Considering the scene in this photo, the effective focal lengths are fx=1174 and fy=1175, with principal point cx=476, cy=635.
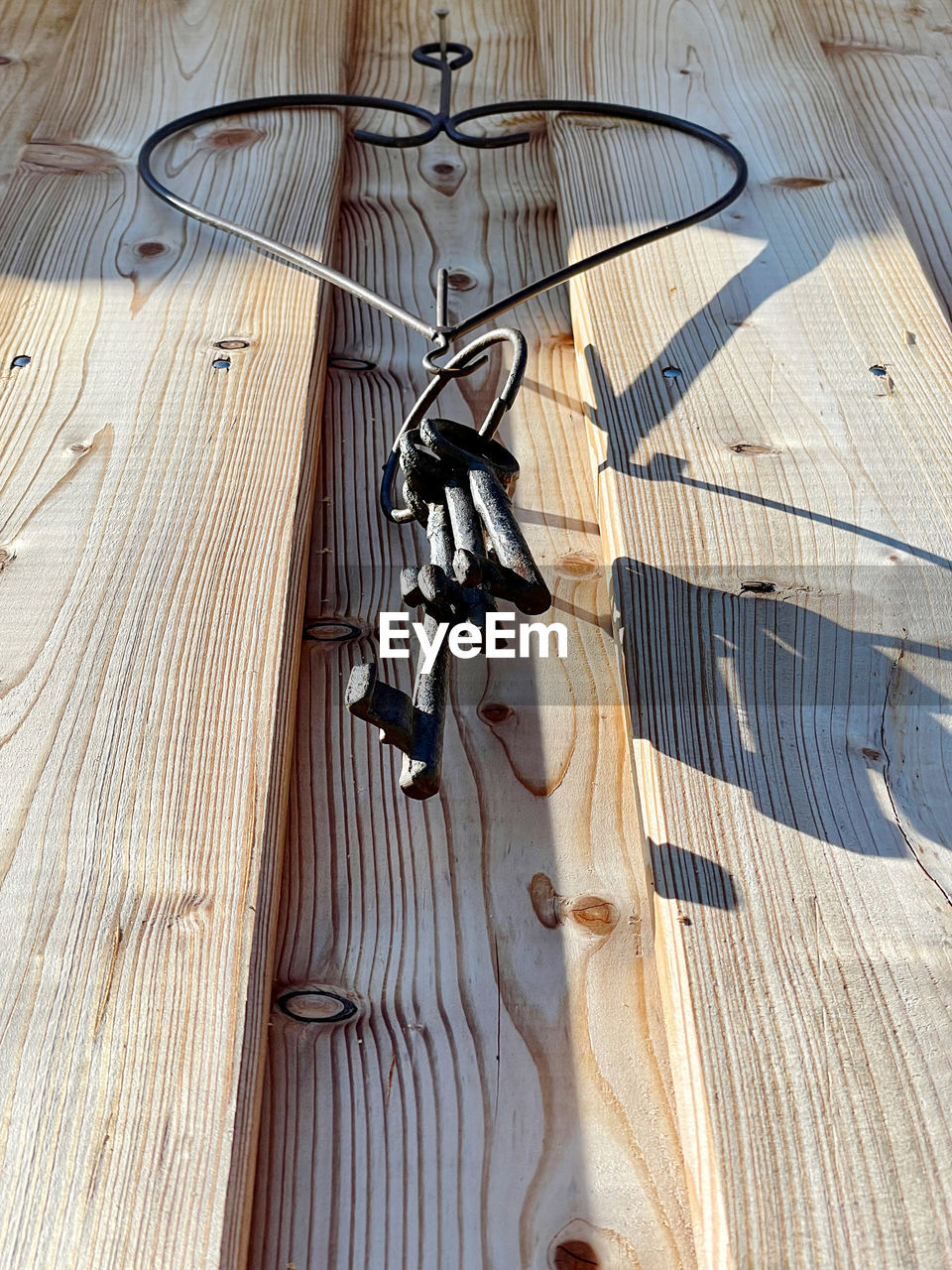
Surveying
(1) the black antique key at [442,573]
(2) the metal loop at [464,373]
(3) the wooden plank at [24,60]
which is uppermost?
(3) the wooden plank at [24,60]

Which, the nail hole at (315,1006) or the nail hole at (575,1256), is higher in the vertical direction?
the nail hole at (315,1006)

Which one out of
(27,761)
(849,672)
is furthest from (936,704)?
(27,761)

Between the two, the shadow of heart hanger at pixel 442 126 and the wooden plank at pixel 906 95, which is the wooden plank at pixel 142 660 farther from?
the wooden plank at pixel 906 95

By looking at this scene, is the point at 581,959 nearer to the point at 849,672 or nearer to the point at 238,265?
the point at 849,672

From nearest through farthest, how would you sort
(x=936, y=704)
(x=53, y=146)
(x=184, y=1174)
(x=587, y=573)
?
(x=184, y=1174) → (x=936, y=704) → (x=587, y=573) → (x=53, y=146)

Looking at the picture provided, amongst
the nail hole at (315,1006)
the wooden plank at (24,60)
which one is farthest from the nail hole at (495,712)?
the wooden plank at (24,60)

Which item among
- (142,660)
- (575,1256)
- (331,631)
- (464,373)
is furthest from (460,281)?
(575,1256)

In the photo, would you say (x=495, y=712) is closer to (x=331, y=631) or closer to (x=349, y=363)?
(x=331, y=631)
